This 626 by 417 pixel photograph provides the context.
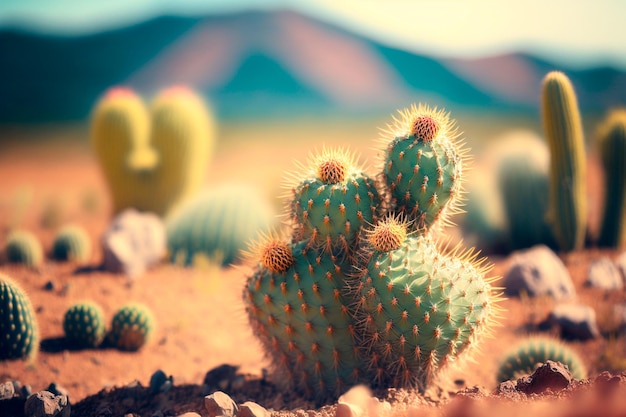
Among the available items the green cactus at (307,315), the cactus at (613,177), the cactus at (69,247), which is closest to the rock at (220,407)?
the green cactus at (307,315)

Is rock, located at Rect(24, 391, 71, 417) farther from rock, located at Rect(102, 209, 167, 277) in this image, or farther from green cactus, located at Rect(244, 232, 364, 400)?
rock, located at Rect(102, 209, 167, 277)

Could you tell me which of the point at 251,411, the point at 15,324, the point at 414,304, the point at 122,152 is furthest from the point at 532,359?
the point at 122,152

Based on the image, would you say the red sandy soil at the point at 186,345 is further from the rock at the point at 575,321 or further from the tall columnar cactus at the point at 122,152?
the tall columnar cactus at the point at 122,152

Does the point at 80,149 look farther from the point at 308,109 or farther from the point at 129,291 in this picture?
the point at 129,291

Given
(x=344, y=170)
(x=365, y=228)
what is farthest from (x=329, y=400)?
(x=344, y=170)

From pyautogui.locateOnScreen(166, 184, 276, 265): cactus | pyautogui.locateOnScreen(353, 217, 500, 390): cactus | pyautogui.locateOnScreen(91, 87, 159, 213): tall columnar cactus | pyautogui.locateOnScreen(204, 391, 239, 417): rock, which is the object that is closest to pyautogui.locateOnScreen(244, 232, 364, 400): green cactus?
pyautogui.locateOnScreen(353, 217, 500, 390): cactus

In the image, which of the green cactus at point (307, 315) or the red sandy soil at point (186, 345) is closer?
the green cactus at point (307, 315)

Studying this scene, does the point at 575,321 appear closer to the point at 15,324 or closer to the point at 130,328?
the point at 130,328
